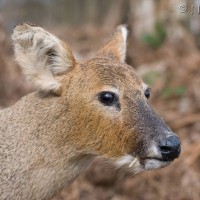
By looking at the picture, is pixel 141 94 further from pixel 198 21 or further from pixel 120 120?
pixel 198 21

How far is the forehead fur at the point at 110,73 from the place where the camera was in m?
5.92

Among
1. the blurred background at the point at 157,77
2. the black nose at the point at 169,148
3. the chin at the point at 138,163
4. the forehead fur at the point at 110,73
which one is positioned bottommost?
the blurred background at the point at 157,77

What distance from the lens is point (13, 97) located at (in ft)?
32.5

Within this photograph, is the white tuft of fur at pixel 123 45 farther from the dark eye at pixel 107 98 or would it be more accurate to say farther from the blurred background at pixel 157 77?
the blurred background at pixel 157 77

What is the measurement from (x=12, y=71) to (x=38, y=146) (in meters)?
4.67

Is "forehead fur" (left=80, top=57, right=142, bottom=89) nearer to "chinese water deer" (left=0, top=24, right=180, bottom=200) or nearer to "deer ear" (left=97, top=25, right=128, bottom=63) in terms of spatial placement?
"chinese water deer" (left=0, top=24, right=180, bottom=200)

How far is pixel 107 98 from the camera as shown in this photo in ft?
19.0

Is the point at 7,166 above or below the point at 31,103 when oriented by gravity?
below

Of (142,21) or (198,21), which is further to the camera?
(142,21)

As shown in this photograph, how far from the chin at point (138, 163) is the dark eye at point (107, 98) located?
537mm

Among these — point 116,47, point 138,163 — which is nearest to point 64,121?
point 138,163

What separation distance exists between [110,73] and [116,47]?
3.38 ft

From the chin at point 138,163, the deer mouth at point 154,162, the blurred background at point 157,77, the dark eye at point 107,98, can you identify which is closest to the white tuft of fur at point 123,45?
the dark eye at point 107,98

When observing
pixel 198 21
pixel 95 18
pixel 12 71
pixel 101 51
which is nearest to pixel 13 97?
pixel 12 71
